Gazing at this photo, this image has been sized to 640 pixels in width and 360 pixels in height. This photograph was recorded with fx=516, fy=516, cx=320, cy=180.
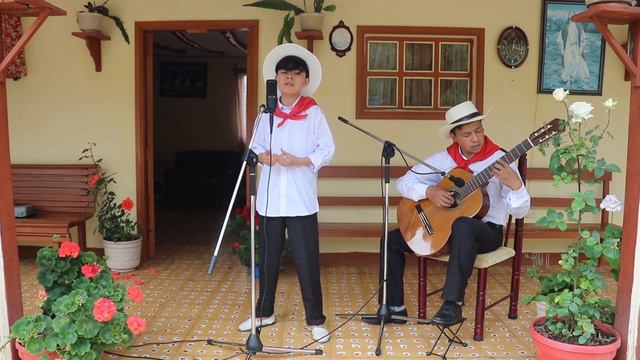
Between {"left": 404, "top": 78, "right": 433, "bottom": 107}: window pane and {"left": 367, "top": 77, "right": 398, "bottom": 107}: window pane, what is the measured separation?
0.10 meters

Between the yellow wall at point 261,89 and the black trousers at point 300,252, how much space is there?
5.16 ft

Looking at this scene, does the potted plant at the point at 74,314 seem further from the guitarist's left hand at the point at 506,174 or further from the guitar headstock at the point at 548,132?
the guitar headstock at the point at 548,132

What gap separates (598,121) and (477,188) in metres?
2.21

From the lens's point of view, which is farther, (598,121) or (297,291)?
(598,121)

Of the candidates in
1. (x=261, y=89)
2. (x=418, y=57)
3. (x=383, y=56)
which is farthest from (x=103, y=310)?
(x=418, y=57)

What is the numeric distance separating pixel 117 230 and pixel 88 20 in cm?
164

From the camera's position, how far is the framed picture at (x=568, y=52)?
4.13 meters

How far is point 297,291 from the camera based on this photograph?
363 centimetres

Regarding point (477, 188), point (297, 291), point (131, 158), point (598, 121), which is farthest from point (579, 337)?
point (131, 158)

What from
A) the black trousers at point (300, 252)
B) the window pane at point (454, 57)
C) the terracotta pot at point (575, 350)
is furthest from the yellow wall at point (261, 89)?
the terracotta pot at point (575, 350)

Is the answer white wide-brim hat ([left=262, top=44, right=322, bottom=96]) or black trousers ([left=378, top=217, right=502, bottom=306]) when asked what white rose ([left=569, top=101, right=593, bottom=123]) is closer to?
black trousers ([left=378, top=217, right=502, bottom=306])

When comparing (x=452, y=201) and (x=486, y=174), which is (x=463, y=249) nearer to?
(x=452, y=201)

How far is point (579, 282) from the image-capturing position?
7.34 feet

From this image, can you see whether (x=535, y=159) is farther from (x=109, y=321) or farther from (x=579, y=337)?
(x=109, y=321)
